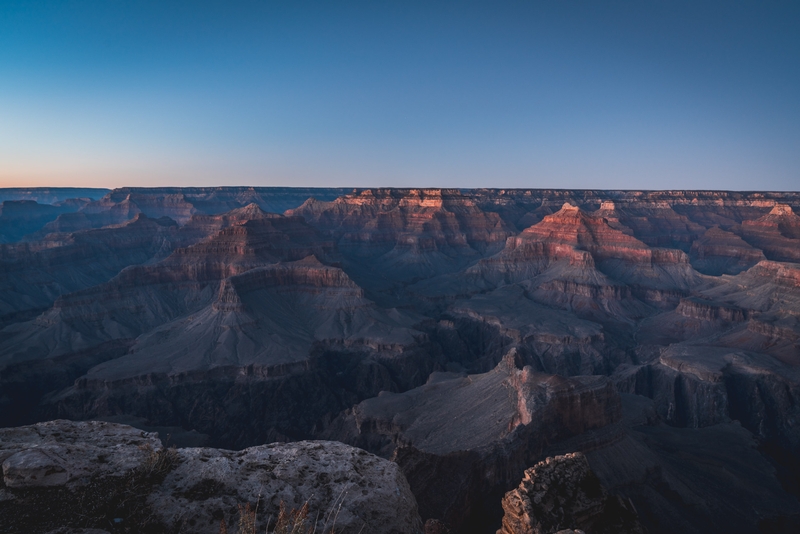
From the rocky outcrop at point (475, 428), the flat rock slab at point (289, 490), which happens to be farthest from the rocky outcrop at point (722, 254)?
the flat rock slab at point (289, 490)

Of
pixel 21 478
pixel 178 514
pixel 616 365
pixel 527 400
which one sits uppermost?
pixel 21 478

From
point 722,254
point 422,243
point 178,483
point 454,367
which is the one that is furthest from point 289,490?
point 722,254

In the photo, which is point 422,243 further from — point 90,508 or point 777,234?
point 90,508

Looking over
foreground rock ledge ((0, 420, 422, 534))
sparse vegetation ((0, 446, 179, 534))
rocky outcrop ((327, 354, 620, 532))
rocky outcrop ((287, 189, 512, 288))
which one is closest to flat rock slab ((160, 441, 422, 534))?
foreground rock ledge ((0, 420, 422, 534))

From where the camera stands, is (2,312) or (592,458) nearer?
(592,458)

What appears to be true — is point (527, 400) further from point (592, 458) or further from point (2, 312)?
point (2, 312)

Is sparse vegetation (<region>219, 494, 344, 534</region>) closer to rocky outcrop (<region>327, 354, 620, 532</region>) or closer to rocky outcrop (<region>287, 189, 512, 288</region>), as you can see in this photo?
rocky outcrop (<region>327, 354, 620, 532</region>)

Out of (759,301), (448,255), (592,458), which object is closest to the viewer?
(592,458)

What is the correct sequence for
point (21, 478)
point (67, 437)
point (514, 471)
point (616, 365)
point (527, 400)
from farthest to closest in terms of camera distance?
1. point (616, 365)
2. point (527, 400)
3. point (514, 471)
4. point (67, 437)
5. point (21, 478)

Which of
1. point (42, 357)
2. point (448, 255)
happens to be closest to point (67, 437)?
point (42, 357)
